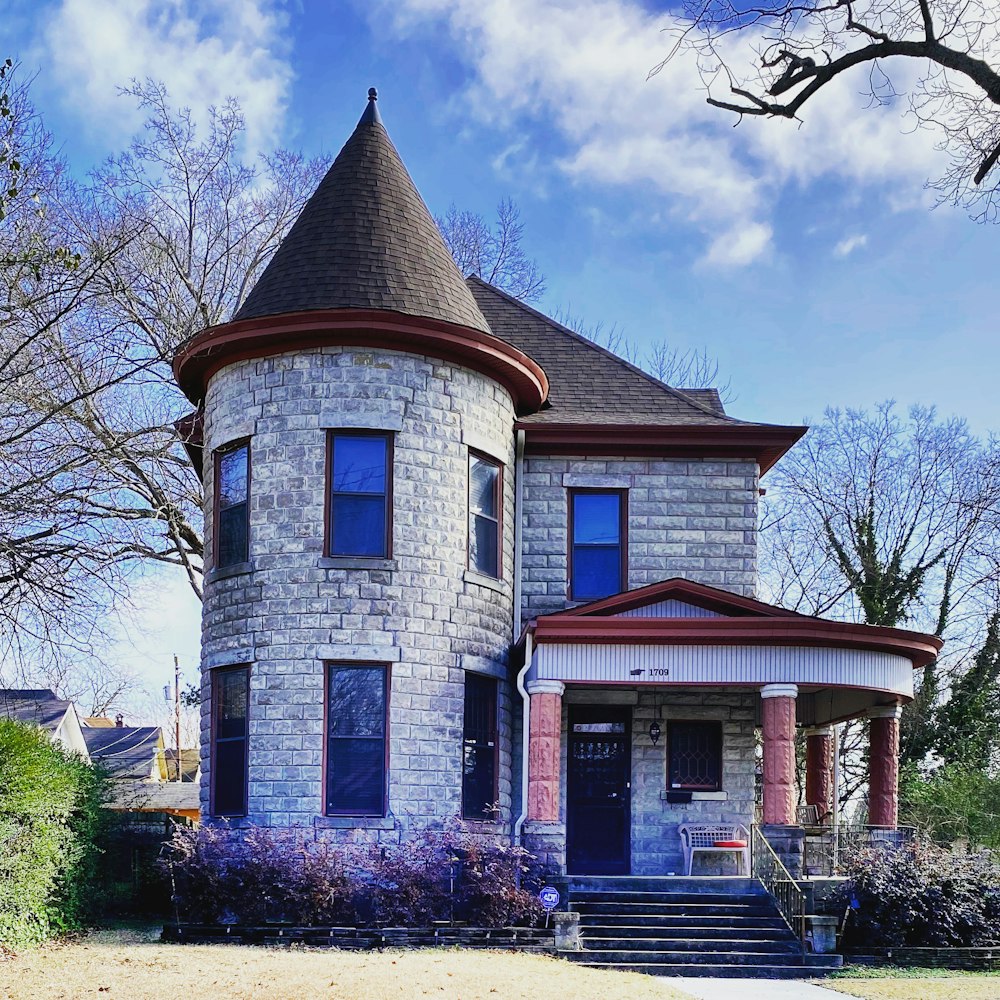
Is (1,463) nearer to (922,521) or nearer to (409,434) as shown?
(409,434)

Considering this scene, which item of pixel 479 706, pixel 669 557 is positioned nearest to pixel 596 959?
pixel 479 706

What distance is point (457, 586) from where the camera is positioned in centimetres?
1858

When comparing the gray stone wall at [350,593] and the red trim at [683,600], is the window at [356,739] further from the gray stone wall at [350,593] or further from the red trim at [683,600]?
the red trim at [683,600]

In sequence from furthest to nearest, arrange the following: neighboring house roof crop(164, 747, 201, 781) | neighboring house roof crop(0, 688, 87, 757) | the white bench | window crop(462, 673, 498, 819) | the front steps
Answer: neighboring house roof crop(164, 747, 201, 781) < neighboring house roof crop(0, 688, 87, 757) < the white bench < window crop(462, 673, 498, 819) < the front steps

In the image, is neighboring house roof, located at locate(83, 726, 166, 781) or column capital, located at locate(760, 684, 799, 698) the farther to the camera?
neighboring house roof, located at locate(83, 726, 166, 781)

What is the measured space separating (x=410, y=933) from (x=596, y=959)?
6.71 ft

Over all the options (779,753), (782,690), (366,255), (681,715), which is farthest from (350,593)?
(779,753)

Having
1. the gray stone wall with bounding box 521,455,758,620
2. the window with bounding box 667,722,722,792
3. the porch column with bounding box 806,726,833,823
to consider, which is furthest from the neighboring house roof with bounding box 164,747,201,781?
the window with bounding box 667,722,722,792

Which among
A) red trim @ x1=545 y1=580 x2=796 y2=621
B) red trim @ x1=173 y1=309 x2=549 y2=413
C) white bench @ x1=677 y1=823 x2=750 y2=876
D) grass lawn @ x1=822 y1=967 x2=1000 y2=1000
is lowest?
grass lawn @ x1=822 y1=967 x2=1000 y2=1000

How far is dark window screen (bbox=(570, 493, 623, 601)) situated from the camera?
20344 mm

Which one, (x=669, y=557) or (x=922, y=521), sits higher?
(x=922, y=521)

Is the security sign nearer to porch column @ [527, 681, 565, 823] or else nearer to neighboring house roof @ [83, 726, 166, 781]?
porch column @ [527, 681, 565, 823]

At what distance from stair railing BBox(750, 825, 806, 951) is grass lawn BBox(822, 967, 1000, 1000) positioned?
85 cm

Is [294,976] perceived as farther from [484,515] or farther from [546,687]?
[484,515]
